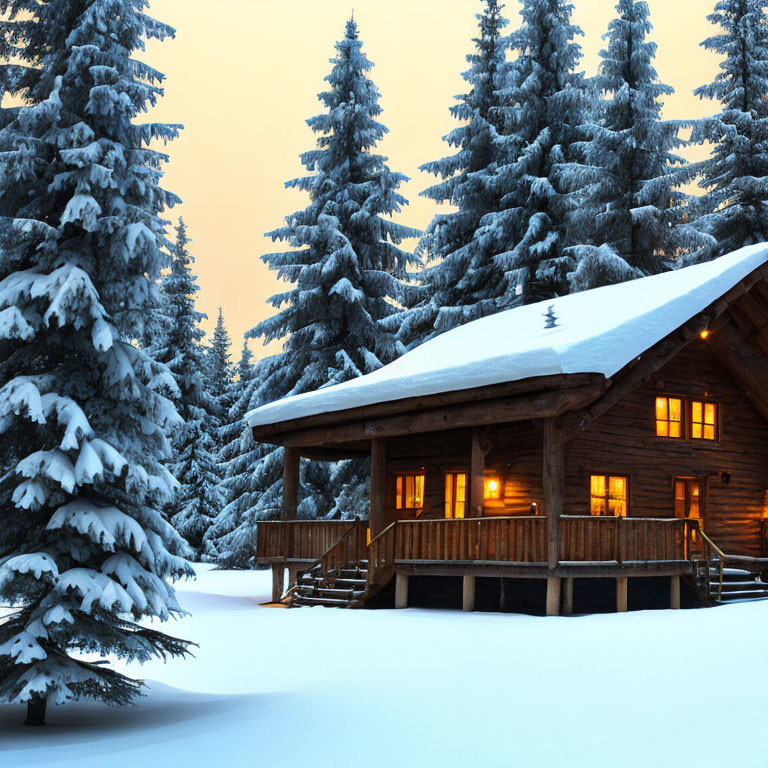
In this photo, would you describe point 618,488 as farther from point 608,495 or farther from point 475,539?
point 475,539

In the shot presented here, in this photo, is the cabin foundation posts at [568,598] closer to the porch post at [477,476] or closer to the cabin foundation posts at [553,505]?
the cabin foundation posts at [553,505]

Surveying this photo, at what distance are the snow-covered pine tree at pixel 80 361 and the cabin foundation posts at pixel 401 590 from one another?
952 centimetres

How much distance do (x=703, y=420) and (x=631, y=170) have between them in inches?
613

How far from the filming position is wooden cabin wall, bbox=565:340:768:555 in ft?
69.3

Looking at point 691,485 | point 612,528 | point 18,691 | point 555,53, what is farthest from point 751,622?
point 555,53

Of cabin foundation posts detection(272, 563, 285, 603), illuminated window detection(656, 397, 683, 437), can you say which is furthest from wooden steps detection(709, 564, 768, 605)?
cabin foundation posts detection(272, 563, 285, 603)

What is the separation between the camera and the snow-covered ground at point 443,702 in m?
7.97

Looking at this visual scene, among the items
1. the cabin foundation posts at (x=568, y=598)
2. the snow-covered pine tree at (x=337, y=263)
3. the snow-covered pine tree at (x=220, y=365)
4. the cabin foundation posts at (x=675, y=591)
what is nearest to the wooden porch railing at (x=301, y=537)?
the cabin foundation posts at (x=568, y=598)

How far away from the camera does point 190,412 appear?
155 ft

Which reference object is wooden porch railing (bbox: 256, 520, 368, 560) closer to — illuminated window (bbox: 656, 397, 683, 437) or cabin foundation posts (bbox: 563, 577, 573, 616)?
cabin foundation posts (bbox: 563, 577, 573, 616)

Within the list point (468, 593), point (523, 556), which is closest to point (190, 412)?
point (468, 593)

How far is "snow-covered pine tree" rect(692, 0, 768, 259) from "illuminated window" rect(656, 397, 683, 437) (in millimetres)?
13765

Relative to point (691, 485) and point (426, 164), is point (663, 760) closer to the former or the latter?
point (691, 485)

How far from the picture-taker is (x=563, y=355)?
658 inches
